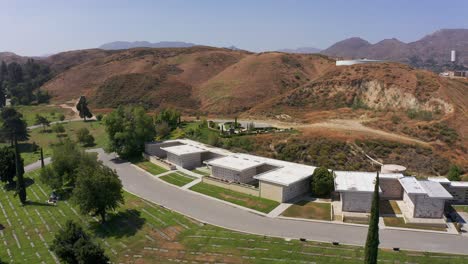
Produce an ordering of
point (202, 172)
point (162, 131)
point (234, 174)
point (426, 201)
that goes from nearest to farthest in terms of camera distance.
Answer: point (426, 201)
point (234, 174)
point (202, 172)
point (162, 131)

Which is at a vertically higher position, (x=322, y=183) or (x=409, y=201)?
(x=322, y=183)

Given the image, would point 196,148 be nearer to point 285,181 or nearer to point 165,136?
point 165,136

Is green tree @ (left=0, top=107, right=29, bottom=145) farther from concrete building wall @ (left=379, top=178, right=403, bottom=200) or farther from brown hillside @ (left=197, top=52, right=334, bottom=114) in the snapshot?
concrete building wall @ (left=379, top=178, right=403, bottom=200)

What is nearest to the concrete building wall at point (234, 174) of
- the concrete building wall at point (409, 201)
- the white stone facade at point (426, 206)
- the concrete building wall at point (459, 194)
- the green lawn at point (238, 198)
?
the green lawn at point (238, 198)

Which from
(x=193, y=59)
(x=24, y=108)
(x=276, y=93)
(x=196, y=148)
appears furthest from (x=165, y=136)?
(x=193, y=59)

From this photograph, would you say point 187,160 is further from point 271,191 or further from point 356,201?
point 356,201

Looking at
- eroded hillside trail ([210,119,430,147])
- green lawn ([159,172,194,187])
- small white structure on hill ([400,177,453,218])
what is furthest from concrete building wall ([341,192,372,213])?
eroded hillside trail ([210,119,430,147])

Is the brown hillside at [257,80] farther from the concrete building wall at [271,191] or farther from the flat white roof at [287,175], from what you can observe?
the concrete building wall at [271,191]

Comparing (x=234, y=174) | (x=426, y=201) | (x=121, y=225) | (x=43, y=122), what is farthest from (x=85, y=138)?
(x=426, y=201)
